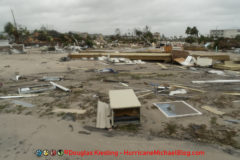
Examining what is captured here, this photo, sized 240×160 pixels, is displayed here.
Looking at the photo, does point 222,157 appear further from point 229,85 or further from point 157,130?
point 229,85

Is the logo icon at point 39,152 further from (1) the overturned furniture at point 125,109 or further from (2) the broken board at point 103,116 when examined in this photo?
(1) the overturned furniture at point 125,109

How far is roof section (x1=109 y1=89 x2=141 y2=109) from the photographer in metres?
3.17

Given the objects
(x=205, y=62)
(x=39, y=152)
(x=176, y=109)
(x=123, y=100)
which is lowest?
(x=39, y=152)

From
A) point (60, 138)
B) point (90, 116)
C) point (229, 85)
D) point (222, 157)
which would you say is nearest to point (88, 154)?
point (60, 138)

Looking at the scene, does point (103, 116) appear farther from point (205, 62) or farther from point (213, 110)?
point (205, 62)

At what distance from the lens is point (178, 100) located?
16.1 feet

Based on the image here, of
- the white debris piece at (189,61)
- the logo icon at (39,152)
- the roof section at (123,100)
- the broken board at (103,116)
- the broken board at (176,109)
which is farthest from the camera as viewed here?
the white debris piece at (189,61)

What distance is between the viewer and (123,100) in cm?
344

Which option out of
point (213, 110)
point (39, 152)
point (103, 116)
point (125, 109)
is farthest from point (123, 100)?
point (213, 110)

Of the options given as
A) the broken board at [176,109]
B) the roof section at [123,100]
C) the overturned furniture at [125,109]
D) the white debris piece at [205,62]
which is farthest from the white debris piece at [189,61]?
the overturned furniture at [125,109]

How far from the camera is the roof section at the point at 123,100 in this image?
317cm

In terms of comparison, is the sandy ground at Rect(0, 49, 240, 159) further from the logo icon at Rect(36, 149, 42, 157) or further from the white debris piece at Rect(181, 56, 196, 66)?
the white debris piece at Rect(181, 56, 196, 66)

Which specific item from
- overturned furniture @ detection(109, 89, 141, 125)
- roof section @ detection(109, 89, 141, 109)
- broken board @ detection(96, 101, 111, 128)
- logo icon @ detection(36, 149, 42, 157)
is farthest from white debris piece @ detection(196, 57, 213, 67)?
logo icon @ detection(36, 149, 42, 157)

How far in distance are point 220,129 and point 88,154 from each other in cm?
306
